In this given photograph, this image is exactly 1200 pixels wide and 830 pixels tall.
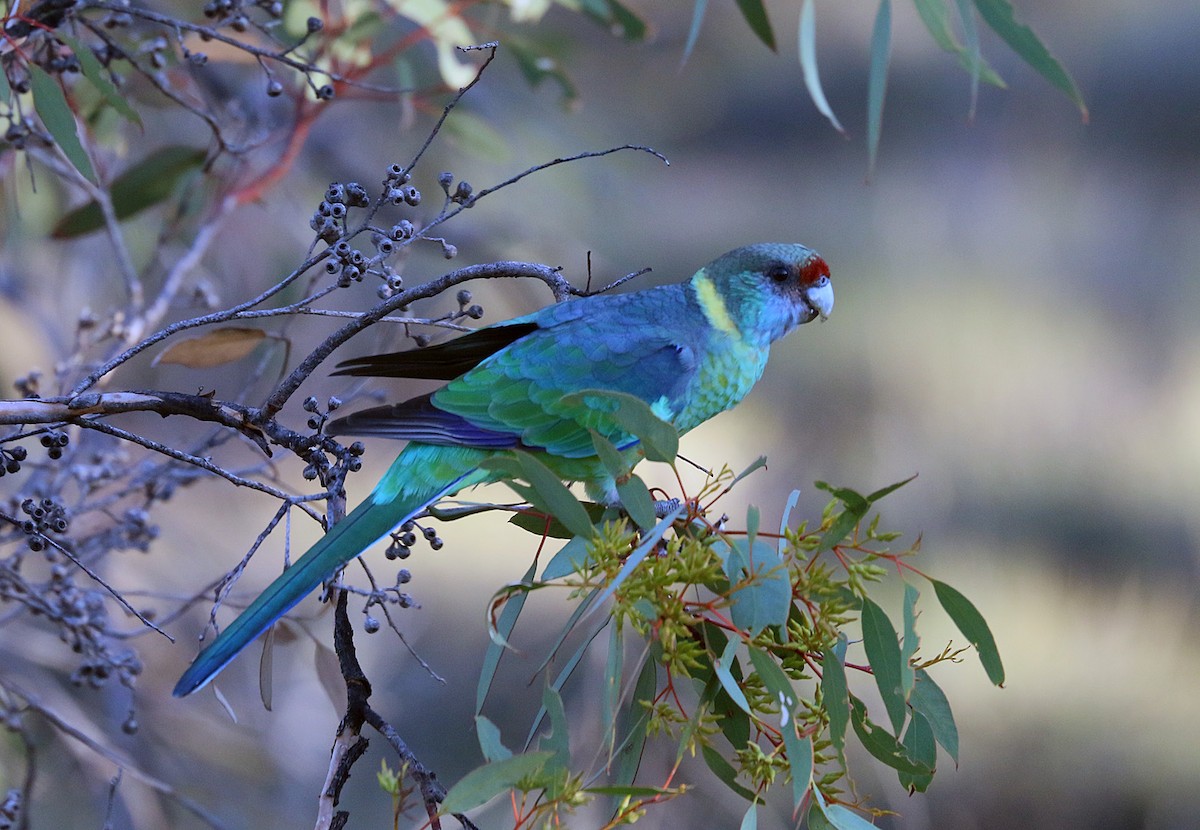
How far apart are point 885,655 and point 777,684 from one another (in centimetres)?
11

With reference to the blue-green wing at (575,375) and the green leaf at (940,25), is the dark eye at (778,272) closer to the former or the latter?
the blue-green wing at (575,375)

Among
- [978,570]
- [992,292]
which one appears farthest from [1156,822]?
[992,292]

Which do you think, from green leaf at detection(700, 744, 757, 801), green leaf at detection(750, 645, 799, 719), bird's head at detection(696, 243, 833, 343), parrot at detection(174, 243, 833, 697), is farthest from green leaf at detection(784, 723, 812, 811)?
bird's head at detection(696, 243, 833, 343)

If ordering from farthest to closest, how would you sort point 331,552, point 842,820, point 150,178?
point 150,178
point 331,552
point 842,820

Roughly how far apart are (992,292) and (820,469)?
1.00m

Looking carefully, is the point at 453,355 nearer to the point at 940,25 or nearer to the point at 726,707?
the point at 726,707

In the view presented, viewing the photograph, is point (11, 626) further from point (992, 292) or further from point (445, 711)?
point (992, 292)

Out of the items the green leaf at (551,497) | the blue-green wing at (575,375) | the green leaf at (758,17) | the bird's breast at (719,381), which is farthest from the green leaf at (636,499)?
the green leaf at (758,17)

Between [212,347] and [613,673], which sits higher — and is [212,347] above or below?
above

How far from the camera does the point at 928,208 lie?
390cm

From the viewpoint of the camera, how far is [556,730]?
2.22 feet

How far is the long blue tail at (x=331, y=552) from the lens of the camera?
883mm

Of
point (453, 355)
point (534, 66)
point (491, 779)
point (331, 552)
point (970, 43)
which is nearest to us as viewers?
point (491, 779)

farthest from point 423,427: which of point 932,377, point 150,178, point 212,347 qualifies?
point 932,377
